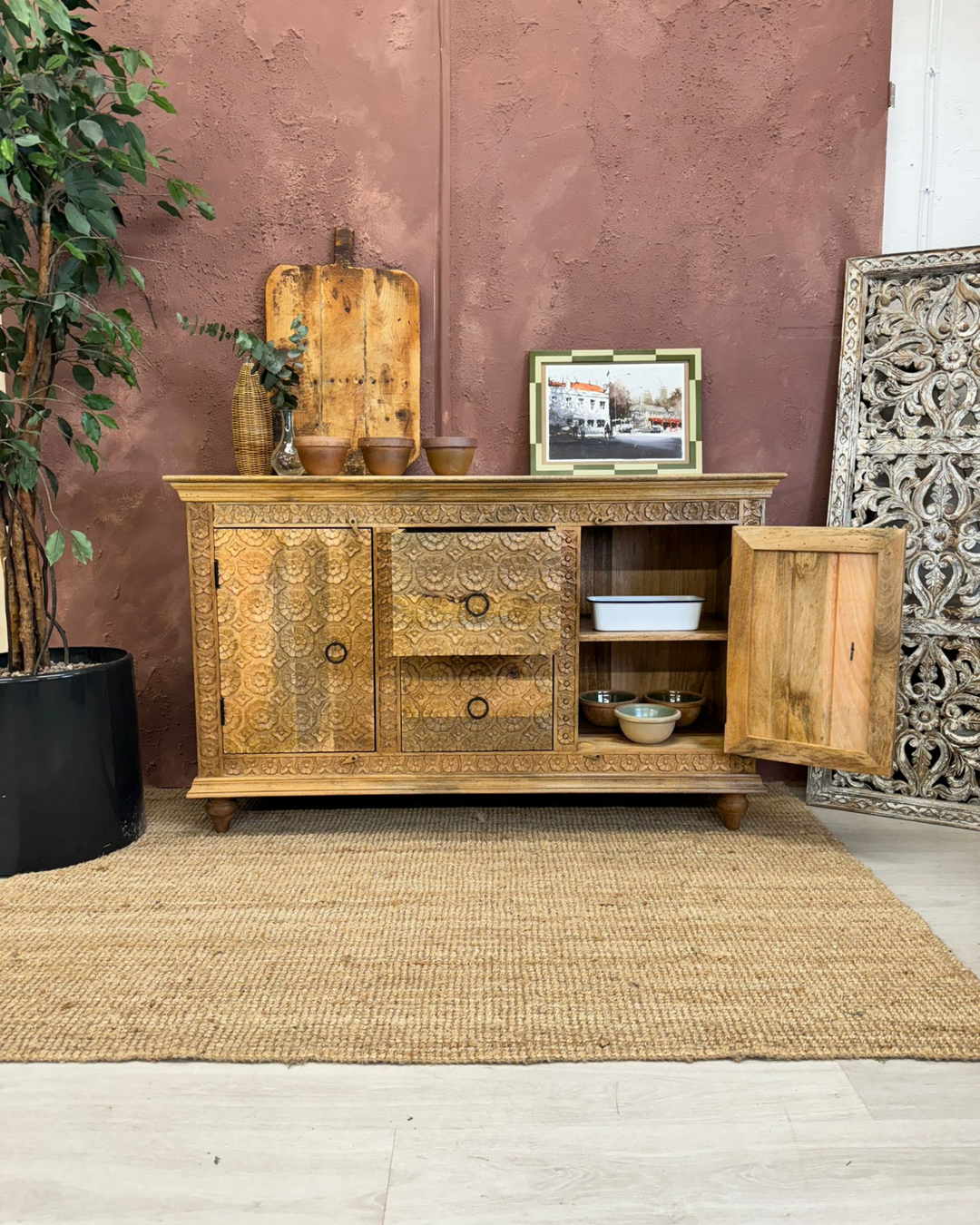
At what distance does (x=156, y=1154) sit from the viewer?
3.89 feet

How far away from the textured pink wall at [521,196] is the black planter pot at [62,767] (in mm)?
581

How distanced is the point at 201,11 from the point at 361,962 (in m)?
2.59

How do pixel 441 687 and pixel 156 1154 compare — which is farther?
pixel 441 687

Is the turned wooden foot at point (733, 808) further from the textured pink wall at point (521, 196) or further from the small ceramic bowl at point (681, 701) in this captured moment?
the textured pink wall at point (521, 196)

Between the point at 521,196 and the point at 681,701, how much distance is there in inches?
61.1

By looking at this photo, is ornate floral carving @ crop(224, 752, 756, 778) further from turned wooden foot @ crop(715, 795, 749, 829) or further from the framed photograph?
the framed photograph

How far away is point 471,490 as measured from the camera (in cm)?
223

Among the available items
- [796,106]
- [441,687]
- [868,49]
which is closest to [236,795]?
[441,687]

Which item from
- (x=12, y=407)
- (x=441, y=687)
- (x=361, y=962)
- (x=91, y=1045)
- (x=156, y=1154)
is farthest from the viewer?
(x=441, y=687)

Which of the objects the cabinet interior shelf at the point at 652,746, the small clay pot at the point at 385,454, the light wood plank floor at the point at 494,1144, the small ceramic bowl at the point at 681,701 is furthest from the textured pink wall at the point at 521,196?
the light wood plank floor at the point at 494,1144

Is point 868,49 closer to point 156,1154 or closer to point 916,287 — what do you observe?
point 916,287

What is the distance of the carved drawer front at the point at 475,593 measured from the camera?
2168 millimetres

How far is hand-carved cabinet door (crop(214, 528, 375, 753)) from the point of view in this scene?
7.33 feet

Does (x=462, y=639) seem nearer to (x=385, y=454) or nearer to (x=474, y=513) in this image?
(x=474, y=513)
